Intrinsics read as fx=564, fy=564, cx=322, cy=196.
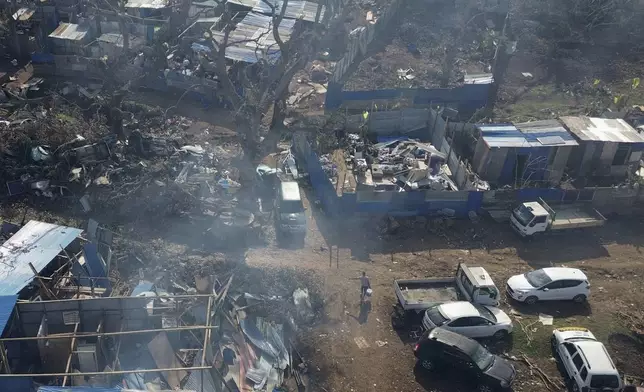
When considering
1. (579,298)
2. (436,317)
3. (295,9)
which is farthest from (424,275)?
(295,9)

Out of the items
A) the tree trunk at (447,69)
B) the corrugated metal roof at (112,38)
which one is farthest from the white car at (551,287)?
the corrugated metal roof at (112,38)

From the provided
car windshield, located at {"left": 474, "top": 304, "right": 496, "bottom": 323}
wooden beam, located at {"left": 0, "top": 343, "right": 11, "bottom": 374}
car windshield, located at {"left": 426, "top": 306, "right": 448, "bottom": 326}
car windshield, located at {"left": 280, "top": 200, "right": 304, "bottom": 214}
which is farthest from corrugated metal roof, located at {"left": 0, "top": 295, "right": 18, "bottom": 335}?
car windshield, located at {"left": 474, "top": 304, "right": 496, "bottom": 323}

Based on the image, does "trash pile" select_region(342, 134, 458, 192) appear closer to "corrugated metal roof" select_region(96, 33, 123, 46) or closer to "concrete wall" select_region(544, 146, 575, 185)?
"concrete wall" select_region(544, 146, 575, 185)

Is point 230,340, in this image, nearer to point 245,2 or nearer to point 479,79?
point 479,79

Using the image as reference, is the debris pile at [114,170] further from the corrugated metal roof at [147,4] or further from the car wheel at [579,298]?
the corrugated metal roof at [147,4]

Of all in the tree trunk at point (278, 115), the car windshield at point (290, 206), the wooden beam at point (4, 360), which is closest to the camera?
the wooden beam at point (4, 360)

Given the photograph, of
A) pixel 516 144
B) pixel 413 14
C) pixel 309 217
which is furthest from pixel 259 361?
pixel 413 14

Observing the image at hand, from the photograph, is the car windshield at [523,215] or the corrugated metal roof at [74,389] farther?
the car windshield at [523,215]
